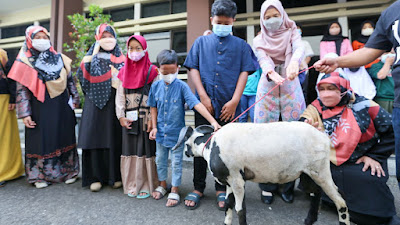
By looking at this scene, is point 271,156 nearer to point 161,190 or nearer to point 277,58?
point 277,58

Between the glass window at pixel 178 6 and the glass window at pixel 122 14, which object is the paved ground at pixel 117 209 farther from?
the glass window at pixel 122 14

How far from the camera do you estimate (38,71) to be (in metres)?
2.95

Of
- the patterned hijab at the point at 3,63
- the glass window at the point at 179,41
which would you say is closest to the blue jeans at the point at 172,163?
the patterned hijab at the point at 3,63

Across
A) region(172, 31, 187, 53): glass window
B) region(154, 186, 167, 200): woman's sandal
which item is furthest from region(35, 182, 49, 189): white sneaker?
region(172, 31, 187, 53): glass window

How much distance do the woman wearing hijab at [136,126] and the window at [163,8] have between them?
5.10 meters

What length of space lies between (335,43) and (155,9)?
5.55 m

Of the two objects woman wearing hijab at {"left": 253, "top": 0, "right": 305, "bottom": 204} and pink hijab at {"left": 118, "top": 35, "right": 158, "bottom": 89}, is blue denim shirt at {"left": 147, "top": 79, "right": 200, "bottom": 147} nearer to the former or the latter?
pink hijab at {"left": 118, "top": 35, "right": 158, "bottom": 89}

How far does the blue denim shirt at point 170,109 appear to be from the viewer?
2.47 m

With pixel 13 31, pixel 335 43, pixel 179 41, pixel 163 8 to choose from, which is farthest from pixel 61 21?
pixel 335 43

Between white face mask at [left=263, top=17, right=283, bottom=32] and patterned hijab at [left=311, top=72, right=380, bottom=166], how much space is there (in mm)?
651

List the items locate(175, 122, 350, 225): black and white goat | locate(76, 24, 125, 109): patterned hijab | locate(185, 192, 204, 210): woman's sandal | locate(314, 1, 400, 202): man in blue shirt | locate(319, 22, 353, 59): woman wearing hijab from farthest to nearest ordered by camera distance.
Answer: locate(319, 22, 353, 59): woman wearing hijab
locate(76, 24, 125, 109): patterned hijab
locate(185, 192, 204, 210): woman's sandal
locate(175, 122, 350, 225): black and white goat
locate(314, 1, 400, 202): man in blue shirt

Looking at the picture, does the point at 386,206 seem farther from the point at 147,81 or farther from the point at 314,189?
the point at 147,81

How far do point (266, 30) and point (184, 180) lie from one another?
2232 millimetres

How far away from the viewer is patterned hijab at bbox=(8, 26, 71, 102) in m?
2.88
